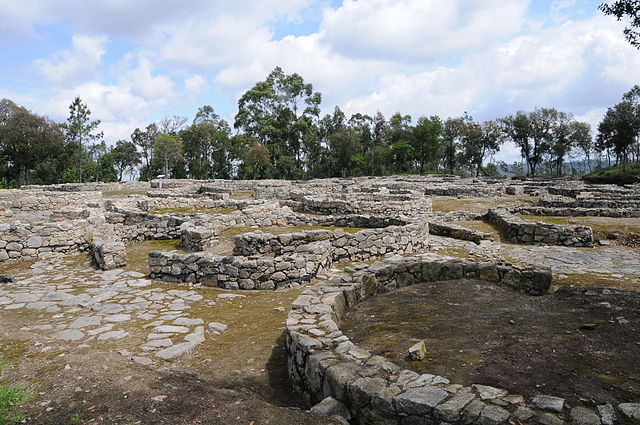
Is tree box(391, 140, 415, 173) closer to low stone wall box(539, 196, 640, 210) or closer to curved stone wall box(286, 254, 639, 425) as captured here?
low stone wall box(539, 196, 640, 210)

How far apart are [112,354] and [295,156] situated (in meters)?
73.0

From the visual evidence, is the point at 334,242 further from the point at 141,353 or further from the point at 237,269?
the point at 141,353

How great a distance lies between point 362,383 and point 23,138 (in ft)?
203

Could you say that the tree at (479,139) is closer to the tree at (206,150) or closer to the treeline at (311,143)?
the treeline at (311,143)

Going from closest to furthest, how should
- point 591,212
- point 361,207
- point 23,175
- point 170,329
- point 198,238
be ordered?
point 170,329 < point 198,238 < point 591,212 < point 361,207 < point 23,175

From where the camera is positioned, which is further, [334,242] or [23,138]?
[23,138]

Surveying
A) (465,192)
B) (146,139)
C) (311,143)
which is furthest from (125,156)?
(465,192)

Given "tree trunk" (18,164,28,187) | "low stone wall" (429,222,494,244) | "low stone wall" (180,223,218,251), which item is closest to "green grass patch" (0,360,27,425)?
"low stone wall" (180,223,218,251)

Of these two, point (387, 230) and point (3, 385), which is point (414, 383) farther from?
point (387, 230)

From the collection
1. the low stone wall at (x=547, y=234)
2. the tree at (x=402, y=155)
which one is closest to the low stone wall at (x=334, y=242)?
the low stone wall at (x=547, y=234)

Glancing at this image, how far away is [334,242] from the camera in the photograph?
10.8 m

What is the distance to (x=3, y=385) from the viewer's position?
182 inches

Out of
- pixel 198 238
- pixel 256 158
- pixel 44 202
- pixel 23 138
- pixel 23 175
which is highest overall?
pixel 23 138

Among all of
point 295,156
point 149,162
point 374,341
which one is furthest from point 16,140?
point 374,341
